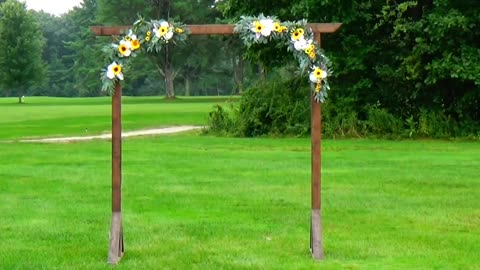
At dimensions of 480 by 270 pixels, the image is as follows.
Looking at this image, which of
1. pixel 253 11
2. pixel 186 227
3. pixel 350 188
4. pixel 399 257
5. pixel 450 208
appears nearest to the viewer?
pixel 399 257

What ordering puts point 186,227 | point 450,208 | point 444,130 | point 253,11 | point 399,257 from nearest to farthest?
1. point 399,257
2. point 186,227
3. point 450,208
4. point 444,130
5. point 253,11

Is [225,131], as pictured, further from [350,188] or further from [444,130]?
[350,188]

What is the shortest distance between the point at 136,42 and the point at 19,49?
258 feet

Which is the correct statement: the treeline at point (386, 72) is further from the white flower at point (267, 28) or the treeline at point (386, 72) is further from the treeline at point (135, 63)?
the treeline at point (135, 63)

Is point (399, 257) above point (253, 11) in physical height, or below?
below

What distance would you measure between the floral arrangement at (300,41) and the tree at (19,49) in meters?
77.7

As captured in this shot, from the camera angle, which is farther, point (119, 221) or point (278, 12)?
point (278, 12)

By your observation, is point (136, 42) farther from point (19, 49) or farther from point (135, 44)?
point (19, 49)

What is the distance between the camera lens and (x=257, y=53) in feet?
92.2

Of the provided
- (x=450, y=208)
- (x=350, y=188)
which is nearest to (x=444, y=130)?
(x=350, y=188)

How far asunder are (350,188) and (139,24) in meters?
5.99

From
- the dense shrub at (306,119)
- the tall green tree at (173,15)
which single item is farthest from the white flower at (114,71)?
the tall green tree at (173,15)

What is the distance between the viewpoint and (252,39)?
850 cm

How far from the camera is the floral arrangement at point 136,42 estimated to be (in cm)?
830
